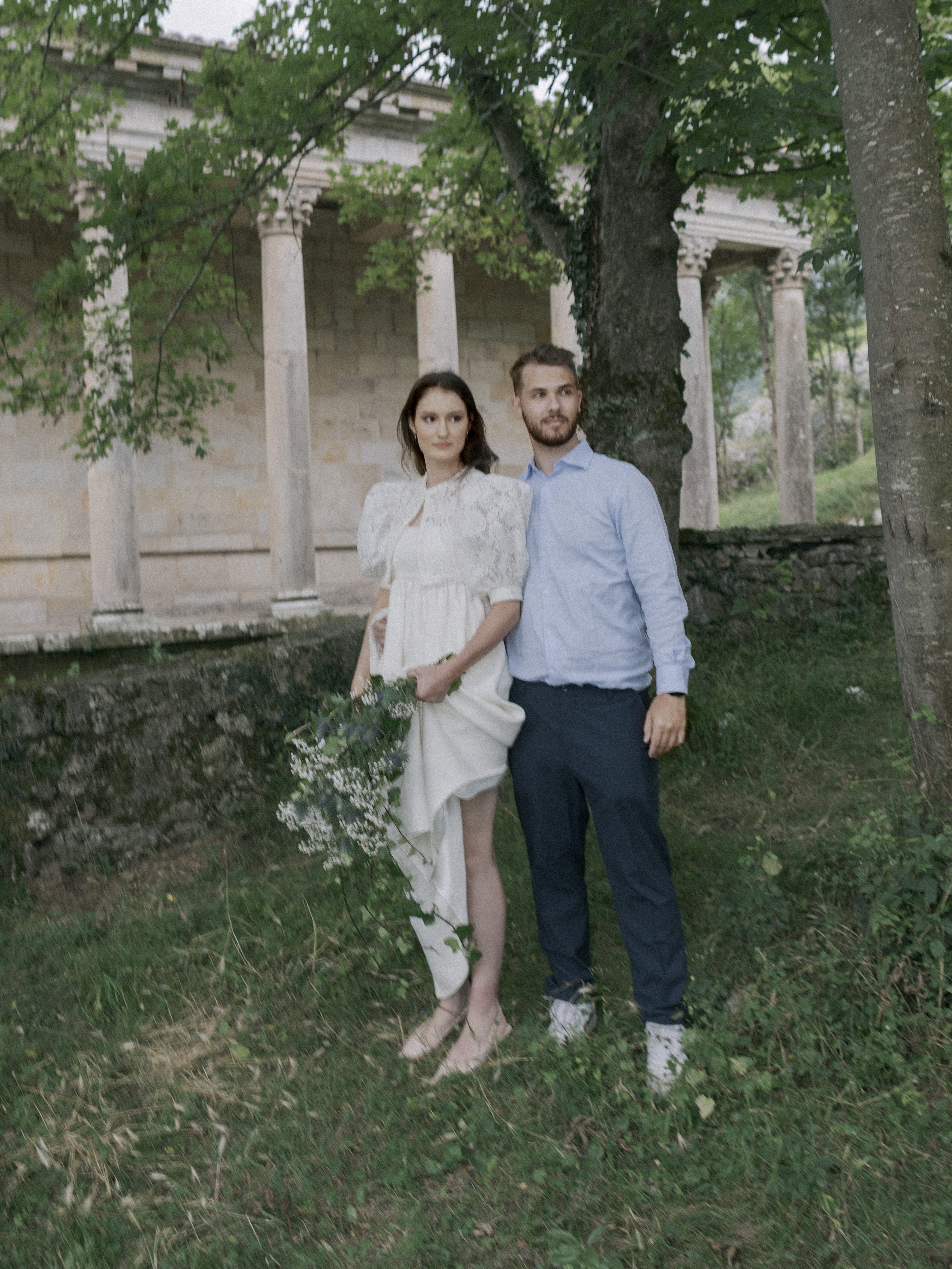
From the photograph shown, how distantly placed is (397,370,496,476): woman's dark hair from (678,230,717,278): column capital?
12738mm

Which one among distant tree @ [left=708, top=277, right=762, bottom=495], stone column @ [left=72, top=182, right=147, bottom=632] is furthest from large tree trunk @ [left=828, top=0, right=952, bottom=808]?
distant tree @ [left=708, top=277, right=762, bottom=495]

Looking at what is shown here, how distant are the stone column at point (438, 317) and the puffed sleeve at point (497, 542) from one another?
1044 centimetres

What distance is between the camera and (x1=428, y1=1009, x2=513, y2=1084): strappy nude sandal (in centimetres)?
306

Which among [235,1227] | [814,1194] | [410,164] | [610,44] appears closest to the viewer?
[814,1194]

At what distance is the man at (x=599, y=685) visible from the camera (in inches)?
112

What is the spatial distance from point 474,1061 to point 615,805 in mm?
934

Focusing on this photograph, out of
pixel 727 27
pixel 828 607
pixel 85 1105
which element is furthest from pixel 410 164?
pixel 85 1105

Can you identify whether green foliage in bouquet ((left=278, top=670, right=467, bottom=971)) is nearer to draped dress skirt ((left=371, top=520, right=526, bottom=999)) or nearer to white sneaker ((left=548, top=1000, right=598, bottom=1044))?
draped dress skirt ((left=371, top=520, right=526, bottom=999))

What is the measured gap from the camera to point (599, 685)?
2.89m

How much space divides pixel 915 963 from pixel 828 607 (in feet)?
19.5

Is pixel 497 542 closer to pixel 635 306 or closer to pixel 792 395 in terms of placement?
pixel 635 306

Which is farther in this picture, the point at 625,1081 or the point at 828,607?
the point at 828,607

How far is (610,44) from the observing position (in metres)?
4.85

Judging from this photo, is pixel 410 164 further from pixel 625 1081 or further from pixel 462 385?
pixel 625 1081
